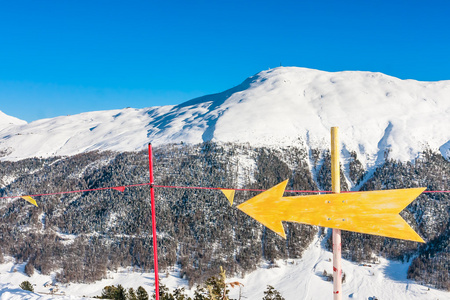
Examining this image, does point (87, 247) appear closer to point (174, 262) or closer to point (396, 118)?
point (174, 262)

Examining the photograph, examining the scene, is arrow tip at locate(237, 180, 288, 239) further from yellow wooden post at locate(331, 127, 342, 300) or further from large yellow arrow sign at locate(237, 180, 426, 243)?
yellow wooden post at locate(331, 127, 342, 300)

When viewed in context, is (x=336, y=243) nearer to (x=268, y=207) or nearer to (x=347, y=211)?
(x=347, y=211)

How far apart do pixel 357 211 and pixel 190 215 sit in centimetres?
9940

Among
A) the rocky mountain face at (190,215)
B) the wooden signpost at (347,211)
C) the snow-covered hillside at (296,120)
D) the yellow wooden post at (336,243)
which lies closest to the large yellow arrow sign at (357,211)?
the wooden signpost at (347,211)

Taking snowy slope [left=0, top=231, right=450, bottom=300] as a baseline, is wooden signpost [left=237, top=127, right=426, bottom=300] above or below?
above

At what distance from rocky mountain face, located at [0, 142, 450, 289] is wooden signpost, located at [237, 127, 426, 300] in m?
77.4

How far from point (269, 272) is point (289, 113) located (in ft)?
260

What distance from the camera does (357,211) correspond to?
18.6ft

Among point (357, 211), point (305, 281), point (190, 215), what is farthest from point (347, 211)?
point (190, 215)

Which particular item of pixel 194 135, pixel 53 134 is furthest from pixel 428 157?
pixel 53 134

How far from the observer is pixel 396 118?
134m

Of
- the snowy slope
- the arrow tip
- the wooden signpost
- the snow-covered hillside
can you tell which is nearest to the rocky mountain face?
the snowy slope

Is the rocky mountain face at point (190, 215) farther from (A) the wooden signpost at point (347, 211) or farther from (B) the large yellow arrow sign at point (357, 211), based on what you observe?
(B) the large yellow arrow sign at point (357, 211)

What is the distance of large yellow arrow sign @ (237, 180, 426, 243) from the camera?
5.50m
